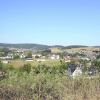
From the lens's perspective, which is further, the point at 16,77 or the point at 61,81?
the point at 61,81

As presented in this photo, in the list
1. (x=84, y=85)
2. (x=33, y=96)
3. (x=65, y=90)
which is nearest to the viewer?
(x=33, y=96)

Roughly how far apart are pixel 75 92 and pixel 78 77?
569mm

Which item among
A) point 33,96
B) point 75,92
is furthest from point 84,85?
point 33,96

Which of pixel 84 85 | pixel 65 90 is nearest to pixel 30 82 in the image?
pixel 65 90

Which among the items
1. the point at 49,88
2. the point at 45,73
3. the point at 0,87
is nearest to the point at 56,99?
the point at 49,88

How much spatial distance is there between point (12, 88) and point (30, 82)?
287 millimetres

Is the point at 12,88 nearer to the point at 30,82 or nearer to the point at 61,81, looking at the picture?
the point at 30,82

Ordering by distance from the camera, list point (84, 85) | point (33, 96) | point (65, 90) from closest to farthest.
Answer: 1. point (33, 96)
2. point (65, 90)
3. point (84, 85)

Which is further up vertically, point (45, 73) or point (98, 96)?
point (45, 73)

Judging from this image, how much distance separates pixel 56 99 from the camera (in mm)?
4617

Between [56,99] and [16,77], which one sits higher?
[16,77]

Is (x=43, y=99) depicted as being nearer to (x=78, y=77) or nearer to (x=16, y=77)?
(x=16, y=77)

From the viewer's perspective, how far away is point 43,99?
14.9ft

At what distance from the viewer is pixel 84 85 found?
202 inches
